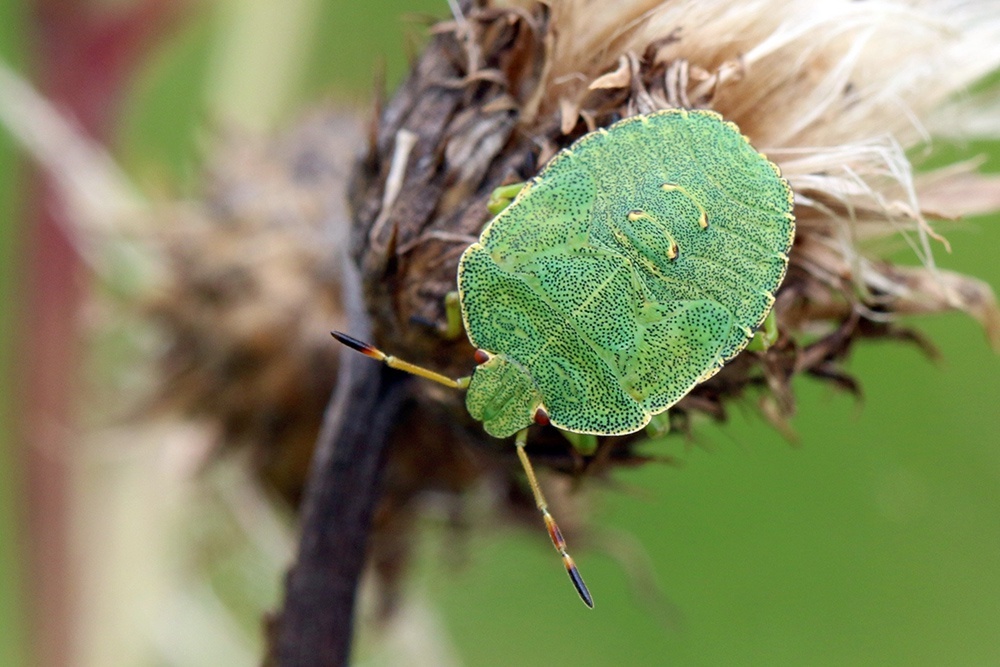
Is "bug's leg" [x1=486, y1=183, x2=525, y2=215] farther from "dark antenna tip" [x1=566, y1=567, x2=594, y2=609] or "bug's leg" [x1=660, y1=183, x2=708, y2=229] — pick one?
"dark antenna tip" [x1=566, y1=567, x2=594, y2=609]

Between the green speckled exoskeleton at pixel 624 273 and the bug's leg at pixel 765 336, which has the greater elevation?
the green speckled exoskeleton at pixel 624 273

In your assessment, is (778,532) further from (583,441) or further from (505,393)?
(505,393)

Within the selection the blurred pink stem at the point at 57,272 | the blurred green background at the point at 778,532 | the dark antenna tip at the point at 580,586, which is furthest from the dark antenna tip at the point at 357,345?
the blurred pink stem at the point at 57,272

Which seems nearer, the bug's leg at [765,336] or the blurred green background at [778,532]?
the bug's leg at [765,336]

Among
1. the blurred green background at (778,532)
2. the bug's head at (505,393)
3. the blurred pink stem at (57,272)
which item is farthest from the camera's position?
the blurred green background at (778,532)

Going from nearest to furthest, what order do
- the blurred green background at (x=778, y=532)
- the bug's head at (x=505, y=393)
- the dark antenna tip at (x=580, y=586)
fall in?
the dark antenna tip at (x=580, y=586), the bug's head at (x=505, y=393), the blurred green background at (x=778, y=532)

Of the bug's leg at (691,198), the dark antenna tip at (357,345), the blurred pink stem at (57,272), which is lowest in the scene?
the blurred pink stem at (57,272)

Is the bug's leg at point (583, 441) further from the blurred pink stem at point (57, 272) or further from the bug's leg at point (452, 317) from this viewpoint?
the blurred pink stem at point (57, 272)
